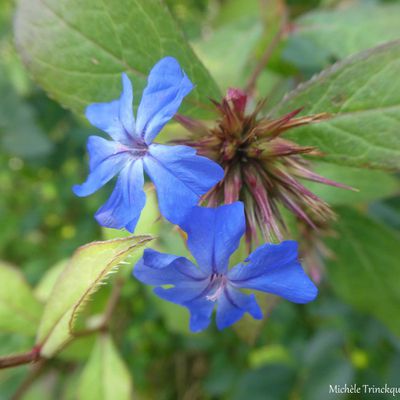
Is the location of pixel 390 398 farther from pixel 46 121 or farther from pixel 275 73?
pixel 46 121

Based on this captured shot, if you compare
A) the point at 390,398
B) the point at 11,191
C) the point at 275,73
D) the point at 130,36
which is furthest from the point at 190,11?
the point at 390,398

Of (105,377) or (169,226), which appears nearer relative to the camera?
(105,377)

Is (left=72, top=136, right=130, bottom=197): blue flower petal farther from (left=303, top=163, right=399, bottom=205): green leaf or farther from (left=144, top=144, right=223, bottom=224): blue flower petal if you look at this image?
(left=303, top=163, right=399, bottom=205): green leaf

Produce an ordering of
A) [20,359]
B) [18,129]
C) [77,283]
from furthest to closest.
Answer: [18,129], [20,359], [77,283]

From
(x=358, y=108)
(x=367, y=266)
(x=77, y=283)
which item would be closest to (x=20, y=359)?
(x=77, y=283)

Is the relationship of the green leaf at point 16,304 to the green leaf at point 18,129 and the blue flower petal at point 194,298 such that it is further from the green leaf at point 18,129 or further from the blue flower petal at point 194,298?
the green leaf at point 18,129

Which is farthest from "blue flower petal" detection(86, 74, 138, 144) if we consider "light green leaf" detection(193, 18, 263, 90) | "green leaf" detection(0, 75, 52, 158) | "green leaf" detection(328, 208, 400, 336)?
"green leaf" detection(0, 75, 52, 158)

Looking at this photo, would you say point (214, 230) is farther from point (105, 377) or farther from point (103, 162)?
point (105, 377)
